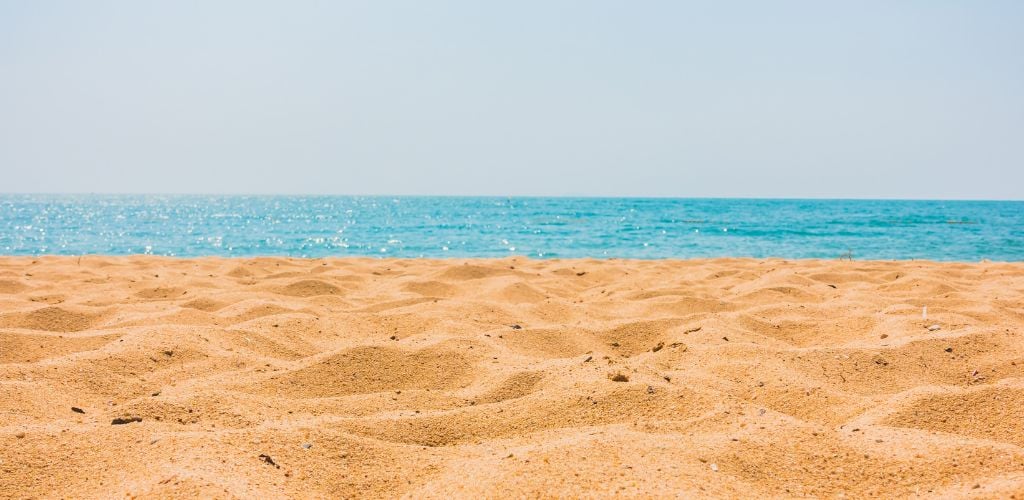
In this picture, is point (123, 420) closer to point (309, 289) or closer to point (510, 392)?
point (510, 392)

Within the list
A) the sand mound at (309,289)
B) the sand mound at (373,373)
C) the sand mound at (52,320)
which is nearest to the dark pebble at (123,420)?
the sand mound at (373,373)

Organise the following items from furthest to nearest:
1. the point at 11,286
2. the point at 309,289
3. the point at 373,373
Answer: the point at 309,289
the point at 11,286
the point at 373,373

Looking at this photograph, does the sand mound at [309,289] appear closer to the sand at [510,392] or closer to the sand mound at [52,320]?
the sand at [510,392]

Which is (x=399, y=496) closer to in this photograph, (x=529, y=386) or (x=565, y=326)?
(x=529, y=386)

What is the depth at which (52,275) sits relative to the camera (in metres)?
5.50

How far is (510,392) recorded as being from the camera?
2578 mm

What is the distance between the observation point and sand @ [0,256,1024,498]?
1.76 metres

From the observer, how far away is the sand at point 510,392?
176 centimetres

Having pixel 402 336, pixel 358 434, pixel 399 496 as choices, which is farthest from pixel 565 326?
pixel 399 496

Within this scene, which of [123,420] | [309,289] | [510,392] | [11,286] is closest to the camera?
[123,420]

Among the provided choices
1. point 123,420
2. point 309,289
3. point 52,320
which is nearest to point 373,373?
point 123,420

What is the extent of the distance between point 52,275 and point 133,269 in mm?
838

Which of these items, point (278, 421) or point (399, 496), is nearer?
point (399, 496)

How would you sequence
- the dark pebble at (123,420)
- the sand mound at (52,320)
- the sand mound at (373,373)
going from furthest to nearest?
the sand mound at (52,320) → the sand mound at (373,373) → the dark pebble at (123,420)
